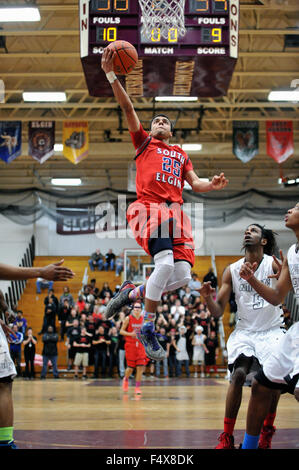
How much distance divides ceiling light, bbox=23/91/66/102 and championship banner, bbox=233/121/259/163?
18.6 ft

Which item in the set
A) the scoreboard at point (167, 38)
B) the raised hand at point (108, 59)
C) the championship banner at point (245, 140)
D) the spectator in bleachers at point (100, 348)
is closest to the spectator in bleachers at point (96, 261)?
the spectator in bleachers at point (100, 348)

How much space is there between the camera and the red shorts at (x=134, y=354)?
1277cm

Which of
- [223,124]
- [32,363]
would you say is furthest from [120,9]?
[223,124]

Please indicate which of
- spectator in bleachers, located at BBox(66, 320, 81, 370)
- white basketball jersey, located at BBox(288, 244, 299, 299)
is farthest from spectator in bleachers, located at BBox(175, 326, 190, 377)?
white basketball jersey, located at BBox(288, 244, 299, 299)

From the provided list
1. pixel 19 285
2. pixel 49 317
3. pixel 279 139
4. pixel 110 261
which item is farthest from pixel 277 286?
pixel 110 261

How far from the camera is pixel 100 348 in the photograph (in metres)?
18.0

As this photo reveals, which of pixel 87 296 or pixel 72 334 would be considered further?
pixel 87 296

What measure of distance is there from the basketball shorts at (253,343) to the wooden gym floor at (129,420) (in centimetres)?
93

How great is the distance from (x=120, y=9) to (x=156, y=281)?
218 inches

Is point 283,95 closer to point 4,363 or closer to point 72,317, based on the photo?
point 72,317

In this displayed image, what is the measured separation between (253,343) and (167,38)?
17.1 feet

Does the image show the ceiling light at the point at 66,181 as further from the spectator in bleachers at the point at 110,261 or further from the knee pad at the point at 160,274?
the knee pad at the point at 160,274

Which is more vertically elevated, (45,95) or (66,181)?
(45,95)

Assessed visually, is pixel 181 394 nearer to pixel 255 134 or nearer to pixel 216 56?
pixel 216 56
